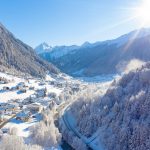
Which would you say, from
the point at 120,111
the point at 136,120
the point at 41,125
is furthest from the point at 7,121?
the point at 136,120

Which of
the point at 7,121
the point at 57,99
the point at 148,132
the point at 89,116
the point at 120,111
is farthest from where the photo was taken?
the point at 57,99

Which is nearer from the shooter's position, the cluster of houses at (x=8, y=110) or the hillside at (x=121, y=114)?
the hillside at (x=121, y=114)

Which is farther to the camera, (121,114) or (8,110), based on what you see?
(8,110)

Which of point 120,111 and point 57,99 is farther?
point 57,99

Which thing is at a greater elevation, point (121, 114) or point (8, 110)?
point (121, 114)

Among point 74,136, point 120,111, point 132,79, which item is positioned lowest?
point 74,136

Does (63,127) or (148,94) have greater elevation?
(148,94)

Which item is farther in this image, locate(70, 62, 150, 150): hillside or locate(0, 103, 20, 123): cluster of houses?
locate(0, 103, 20, 123): cluster of houses

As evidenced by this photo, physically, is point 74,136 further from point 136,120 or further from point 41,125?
point 136,120

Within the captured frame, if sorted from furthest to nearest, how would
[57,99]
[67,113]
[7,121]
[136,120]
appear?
[57,99] < [67,113] < [7,121] < [136,120]

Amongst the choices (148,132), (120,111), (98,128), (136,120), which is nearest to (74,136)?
(98,128)
